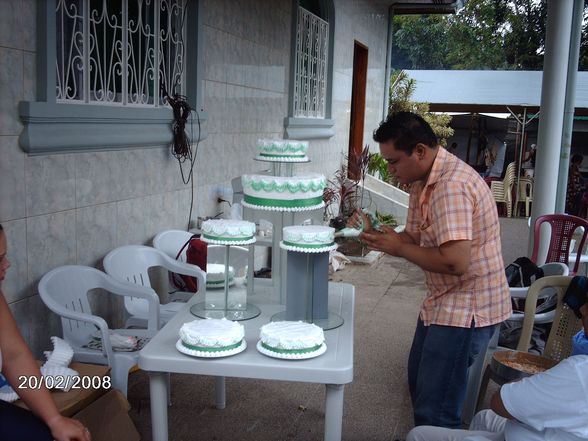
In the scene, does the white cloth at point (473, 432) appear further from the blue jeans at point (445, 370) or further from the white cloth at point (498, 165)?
the white cloth at point (498, 165)

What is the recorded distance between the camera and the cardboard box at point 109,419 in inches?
113

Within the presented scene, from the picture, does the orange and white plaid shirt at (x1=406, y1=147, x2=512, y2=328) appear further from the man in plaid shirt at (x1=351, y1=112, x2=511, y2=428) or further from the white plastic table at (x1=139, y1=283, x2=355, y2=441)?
the white plastic table at (x1=139, y1=283, x2=355, y2=441)

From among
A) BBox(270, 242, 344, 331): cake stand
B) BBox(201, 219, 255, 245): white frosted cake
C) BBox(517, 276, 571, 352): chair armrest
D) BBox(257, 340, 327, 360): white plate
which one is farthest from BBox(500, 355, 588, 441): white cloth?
BBox(517, 276, 571, 352): chair armrest

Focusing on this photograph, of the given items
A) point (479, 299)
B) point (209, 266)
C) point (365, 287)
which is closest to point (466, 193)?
point (479, 299)

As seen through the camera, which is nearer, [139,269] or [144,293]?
[144,293]

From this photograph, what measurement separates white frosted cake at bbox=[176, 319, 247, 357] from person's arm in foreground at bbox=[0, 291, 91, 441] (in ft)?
1.48

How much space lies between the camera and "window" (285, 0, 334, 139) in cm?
789

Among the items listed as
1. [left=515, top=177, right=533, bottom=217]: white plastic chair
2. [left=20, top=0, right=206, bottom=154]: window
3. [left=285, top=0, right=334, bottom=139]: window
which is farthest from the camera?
[left=515, top=177, right=533, bottom=217]: white plastic chair

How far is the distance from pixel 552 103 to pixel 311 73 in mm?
3229

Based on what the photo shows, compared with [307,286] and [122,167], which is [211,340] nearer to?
[307,286]

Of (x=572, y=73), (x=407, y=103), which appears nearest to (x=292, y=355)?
(x=572, y=73)

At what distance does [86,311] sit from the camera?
3.77 metres

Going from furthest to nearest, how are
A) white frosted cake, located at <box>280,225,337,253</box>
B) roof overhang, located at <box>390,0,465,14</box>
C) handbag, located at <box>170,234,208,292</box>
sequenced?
1. roof overhang, located at <box>390,0,465,14</box>
2. handbag, located at <box>170,234,208,292</box>
3. white frosted cake, located at <box>280,225,337,253</box>
